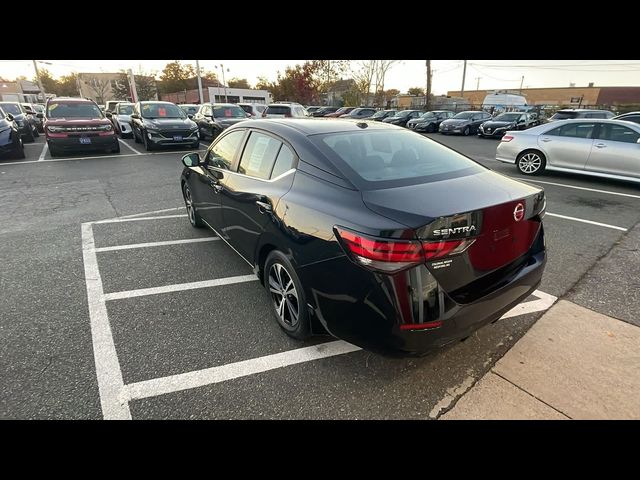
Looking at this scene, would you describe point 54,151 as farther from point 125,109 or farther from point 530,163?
point 530,163

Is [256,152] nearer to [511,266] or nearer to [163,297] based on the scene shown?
[163,297]

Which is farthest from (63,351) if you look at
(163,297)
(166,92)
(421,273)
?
(166,92)

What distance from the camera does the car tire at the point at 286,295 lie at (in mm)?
2508

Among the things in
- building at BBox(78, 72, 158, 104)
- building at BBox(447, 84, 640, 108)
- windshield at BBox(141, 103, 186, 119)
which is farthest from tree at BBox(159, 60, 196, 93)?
windshield at BBox(141, 103, 186, 119)

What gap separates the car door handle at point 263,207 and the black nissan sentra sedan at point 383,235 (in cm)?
2

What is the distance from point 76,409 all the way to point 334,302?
1.70m

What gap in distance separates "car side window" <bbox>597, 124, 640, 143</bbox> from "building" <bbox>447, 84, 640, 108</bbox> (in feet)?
162

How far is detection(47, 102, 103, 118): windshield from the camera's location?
445 inches

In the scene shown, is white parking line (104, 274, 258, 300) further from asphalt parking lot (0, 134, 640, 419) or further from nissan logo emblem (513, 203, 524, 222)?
nissan logo emblem (513, 203, 524, 222)

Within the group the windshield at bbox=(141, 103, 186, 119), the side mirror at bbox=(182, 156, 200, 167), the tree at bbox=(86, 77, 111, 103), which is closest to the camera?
the side mirror at bbox=(182, 156, 200, 167)

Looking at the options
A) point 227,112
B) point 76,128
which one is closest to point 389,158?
point 76,128

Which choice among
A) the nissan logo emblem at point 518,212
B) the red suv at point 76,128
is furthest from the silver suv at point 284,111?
the nissan logo emblem at point 518,212

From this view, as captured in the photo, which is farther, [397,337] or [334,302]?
[334,302]
